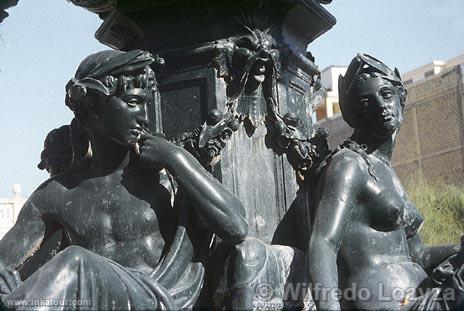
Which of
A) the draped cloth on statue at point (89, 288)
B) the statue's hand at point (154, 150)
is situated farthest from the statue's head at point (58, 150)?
the draped cloth on statue at point (89, 288)

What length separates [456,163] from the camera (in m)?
32.7

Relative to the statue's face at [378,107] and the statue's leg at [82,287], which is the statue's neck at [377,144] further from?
the statue's leg at [82,287]

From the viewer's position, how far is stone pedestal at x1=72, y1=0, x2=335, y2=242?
205 inches

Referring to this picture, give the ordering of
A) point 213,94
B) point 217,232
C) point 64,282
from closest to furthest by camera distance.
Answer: point 64,282, point 217,232, point 213,94

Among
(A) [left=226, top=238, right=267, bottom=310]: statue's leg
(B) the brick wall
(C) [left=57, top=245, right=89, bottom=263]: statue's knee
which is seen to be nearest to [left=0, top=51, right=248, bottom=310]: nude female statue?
(A) [left=226, top=238, right=267, bottom=310]: statue's leg

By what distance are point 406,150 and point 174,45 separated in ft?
102

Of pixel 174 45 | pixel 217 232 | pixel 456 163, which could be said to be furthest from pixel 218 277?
pixel 456 163

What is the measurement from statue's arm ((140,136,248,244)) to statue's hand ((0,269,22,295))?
0.93 meters

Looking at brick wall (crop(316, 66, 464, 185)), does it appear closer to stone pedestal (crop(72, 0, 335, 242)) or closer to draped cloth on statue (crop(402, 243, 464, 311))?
stone pedestal (crop(72, 0, 335, 242))

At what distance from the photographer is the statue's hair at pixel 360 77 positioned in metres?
5.12

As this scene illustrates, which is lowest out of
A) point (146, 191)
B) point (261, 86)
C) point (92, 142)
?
point (146, 191)

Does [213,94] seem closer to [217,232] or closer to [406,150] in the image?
[217,232]

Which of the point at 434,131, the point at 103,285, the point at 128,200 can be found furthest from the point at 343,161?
the point at 434,131

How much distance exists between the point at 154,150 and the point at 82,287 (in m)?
0.96
